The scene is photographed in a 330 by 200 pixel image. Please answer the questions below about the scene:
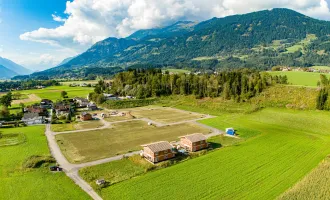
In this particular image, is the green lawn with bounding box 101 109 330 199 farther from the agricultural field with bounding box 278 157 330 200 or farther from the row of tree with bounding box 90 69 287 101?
the row of tree with bounding box 90 69 287 101

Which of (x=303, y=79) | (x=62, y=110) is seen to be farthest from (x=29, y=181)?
(x=303, y=79)

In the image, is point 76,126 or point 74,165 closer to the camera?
point 74,165

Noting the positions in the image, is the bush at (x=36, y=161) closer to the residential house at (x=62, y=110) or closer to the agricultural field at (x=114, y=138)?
the agricultural field at (x=114, y=138)

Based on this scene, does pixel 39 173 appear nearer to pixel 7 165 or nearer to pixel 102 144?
pixel 7 165

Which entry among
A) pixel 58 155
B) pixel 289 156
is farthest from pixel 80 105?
pixel 289 156

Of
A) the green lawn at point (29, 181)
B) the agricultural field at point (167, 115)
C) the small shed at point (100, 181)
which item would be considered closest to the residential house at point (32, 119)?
the green lawn at point (29, 181)

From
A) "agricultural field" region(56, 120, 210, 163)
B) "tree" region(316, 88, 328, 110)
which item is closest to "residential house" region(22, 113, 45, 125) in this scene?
"agricultural field" region(56, 120, 210, 163)

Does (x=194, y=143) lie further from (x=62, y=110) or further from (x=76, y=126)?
(x=62, y=110)
